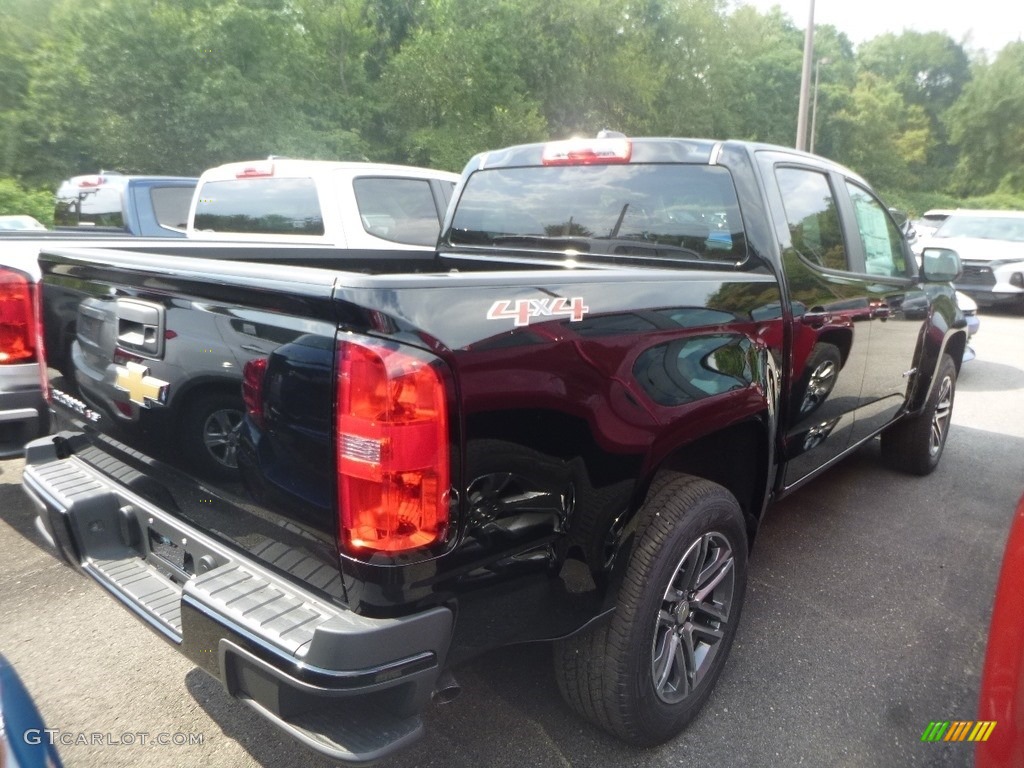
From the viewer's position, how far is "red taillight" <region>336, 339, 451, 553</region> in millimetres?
1638

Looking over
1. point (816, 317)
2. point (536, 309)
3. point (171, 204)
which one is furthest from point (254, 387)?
point (171, 204)

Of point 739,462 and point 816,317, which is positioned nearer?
point 739,462

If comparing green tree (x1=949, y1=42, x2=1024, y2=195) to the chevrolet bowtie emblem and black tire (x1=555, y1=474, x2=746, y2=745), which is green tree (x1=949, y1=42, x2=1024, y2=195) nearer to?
black tire (x1=555, y1=474, x2=746, y2=745)

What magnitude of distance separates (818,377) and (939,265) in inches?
61.7

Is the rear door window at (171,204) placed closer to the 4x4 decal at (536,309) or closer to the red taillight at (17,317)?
the red taillight at (17,317)

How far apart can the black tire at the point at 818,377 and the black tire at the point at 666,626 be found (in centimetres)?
79

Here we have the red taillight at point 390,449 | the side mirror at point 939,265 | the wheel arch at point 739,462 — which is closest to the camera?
the red taillight at point 390,449

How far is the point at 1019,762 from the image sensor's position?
1557 mm

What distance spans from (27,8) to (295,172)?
2120 centimetres

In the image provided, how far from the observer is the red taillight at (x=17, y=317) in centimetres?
321

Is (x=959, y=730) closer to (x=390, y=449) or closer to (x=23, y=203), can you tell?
(x=390, y=449)

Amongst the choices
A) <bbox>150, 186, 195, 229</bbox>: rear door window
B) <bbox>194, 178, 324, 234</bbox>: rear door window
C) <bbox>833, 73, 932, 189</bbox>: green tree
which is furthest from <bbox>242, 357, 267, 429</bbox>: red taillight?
<bbox>833, 73, 932, 189</bbox>: green tree

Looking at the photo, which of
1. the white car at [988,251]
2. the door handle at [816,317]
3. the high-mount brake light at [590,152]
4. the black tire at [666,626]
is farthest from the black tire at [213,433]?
the white car at [988,251]

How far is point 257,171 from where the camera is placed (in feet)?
21.1
